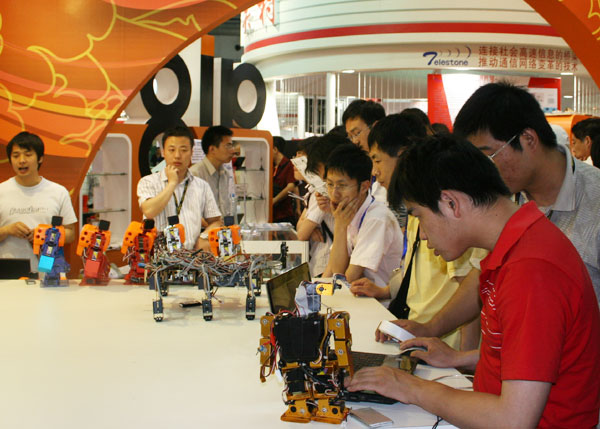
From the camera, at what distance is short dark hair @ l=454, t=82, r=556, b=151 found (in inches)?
72.4

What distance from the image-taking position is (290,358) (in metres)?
1.45

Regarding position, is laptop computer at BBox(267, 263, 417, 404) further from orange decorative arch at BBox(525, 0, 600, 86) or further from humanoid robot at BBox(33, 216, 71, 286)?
orange decorative arch at BBox(525, 0, 600, 86)

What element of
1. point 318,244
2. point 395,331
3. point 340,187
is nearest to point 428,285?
point 395,331

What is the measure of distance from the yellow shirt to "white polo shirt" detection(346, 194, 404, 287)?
32cm

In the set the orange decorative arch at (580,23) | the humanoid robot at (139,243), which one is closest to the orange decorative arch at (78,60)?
the humanoid robot at (139,243)

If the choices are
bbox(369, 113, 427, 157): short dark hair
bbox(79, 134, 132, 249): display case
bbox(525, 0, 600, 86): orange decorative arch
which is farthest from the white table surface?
bbox(79, 134, 132, 249): display case

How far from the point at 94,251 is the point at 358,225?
4.00ft

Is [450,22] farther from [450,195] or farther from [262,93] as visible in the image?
[450,195]

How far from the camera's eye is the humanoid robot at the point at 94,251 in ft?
9.62

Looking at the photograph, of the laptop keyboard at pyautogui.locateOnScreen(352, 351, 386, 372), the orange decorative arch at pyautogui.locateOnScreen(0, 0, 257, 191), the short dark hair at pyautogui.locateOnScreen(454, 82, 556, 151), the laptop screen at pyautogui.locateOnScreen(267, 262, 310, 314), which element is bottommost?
the laptop keyboard at pyautogui.locateOnScreen(352, 351, 386, 372)

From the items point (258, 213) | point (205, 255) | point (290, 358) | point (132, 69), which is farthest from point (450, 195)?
point (258, 213)

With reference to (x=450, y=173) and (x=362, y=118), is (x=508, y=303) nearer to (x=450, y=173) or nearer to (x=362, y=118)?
(x=450, y=173)

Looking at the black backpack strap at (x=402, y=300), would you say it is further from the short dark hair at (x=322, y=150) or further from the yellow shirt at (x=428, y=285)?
the short dark hair at (x=322, y=150)

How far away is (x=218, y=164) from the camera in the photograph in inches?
223
